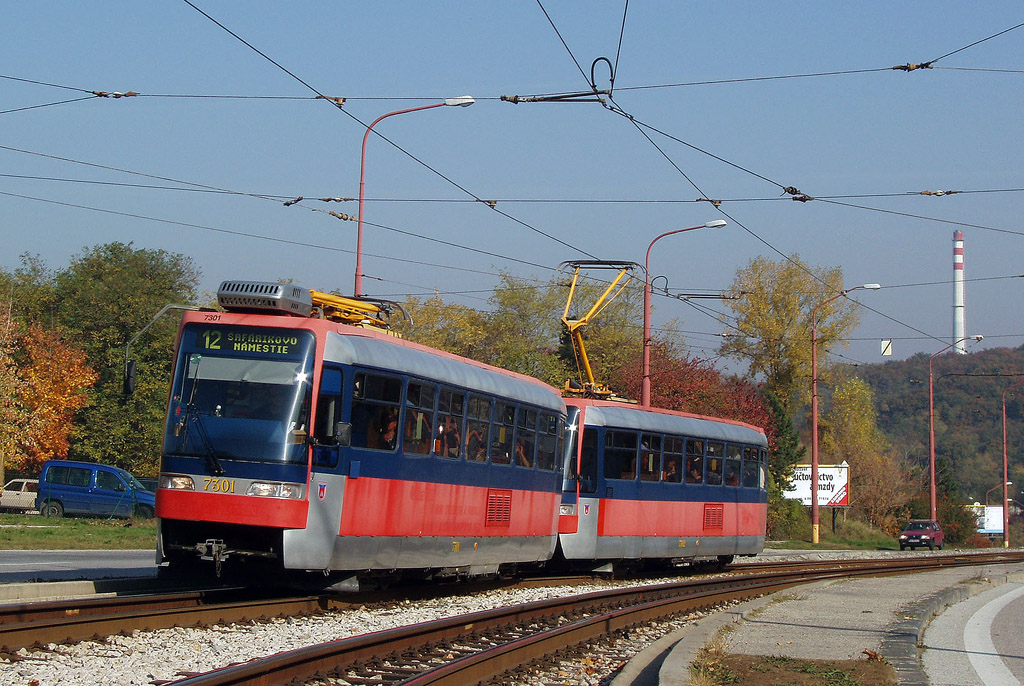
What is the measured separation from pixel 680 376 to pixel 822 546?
8586 millimetres

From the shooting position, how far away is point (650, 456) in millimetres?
22422

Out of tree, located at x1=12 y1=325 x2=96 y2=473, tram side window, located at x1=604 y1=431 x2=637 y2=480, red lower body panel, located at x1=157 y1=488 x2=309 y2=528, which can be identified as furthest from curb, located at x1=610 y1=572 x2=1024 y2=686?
tree, located at x1=12 y1=325 x2=96 y2=473

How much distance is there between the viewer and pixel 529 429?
18203mm

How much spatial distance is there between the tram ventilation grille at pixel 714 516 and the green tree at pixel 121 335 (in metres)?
35.1

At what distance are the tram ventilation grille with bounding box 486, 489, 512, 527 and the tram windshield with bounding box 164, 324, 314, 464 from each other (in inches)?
185

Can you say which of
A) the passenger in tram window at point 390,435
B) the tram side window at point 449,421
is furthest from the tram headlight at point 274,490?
the tram side window at point 449,421

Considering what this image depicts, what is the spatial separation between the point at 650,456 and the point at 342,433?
35.3 feet

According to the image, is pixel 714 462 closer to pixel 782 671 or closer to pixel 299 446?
pixel 299 446

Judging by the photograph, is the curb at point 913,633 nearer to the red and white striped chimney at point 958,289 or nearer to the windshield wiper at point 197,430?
the windshield wiper at point 197,430

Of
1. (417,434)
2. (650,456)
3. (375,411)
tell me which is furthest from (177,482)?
(650,456)

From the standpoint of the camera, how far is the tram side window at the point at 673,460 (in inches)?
905

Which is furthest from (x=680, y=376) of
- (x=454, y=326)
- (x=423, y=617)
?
(x=423, y=617)

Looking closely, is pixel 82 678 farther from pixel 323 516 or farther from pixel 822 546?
pixel 822 546

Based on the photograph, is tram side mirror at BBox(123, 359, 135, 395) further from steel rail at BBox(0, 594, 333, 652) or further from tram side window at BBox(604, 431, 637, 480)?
tram side window at BBox(604, 431, 637, 480)
